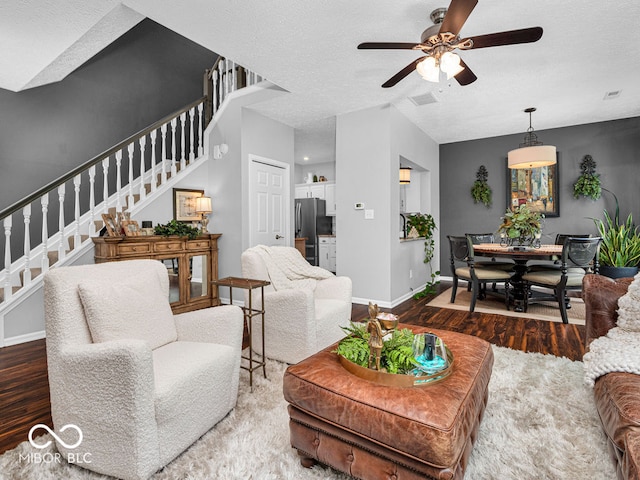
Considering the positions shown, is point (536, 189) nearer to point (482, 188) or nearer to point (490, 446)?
point (482, 188)

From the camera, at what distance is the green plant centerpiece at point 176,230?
4.00m

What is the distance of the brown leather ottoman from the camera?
3.60 feet

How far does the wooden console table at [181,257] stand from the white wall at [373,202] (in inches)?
71.6

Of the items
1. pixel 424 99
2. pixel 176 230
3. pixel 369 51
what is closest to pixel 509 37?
pixel 369 51

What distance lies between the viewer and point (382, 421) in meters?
1.16

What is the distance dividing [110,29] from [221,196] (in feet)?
7.17

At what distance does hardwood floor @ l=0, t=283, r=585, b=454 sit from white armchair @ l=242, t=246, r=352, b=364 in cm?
101

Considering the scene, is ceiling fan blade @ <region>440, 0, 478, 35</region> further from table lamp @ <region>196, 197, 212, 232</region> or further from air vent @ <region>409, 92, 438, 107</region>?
table lamp @ <region>196, 197, 212, 232</region>

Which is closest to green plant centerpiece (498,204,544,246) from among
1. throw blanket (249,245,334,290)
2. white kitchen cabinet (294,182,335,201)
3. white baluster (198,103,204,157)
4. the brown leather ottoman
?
throw blanket (249,245,334,290)

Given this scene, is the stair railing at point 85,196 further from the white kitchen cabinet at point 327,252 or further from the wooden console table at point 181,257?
the white kitchen cabinet at point 327,252

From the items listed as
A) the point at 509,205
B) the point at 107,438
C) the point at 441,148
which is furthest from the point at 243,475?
the point at 441,148

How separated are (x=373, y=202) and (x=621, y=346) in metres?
3.22

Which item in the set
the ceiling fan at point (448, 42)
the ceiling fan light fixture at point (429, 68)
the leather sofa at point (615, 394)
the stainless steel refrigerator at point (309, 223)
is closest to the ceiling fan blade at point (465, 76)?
the ceiling fan at point (448, 42)

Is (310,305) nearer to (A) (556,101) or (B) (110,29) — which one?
(B) (110,29)
